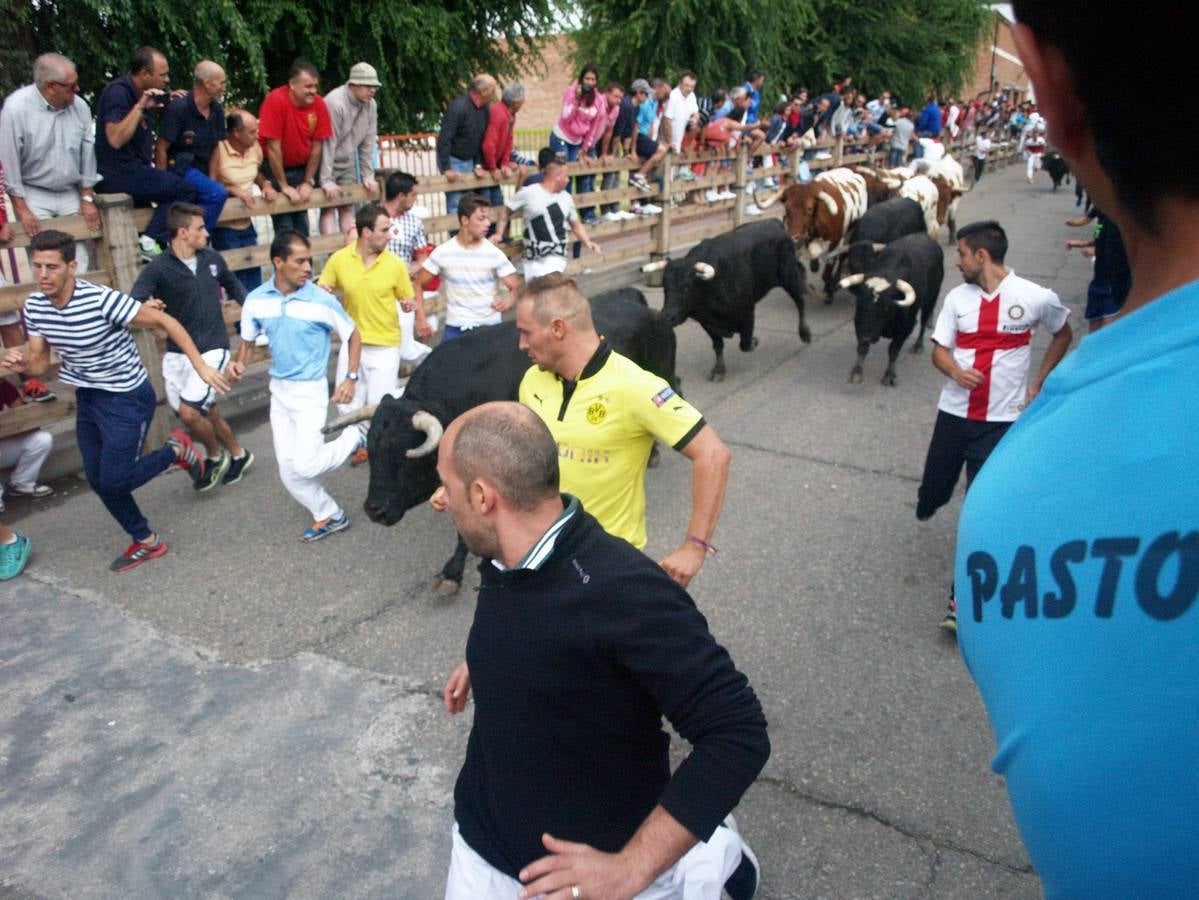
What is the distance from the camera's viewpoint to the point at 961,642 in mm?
872

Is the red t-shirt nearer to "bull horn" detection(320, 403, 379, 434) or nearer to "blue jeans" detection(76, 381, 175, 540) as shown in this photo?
"blue jeans" detection(76, 381, 175, 540)

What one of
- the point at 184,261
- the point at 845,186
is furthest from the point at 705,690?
the point at 845,186

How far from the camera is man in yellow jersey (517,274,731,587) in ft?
11.2

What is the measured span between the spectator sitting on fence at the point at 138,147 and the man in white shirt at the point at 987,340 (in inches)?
227

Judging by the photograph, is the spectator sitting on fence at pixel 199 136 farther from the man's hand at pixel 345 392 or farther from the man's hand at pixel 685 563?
the man's hand at pixel 685 563

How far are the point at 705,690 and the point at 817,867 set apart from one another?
1784 mm

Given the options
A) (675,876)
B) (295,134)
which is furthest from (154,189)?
(675,876)

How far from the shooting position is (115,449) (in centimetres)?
559

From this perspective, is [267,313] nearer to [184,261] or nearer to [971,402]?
[184,261]

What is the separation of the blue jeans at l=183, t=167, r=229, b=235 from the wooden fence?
0.51ft

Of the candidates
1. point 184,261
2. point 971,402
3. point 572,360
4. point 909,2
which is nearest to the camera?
point 572,360

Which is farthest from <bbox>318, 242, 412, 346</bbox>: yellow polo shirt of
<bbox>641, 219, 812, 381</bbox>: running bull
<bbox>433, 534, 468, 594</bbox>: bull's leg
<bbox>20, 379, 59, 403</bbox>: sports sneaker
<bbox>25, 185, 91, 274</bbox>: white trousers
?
<bbox>641, 219, 812, 381</bbox>: running bull

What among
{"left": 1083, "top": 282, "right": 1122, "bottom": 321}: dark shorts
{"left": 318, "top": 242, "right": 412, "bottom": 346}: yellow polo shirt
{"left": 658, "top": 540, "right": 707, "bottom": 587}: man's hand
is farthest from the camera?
{"left": 318, "top": 242, "right": 412, "bottom": 346}: yellow polo shirt

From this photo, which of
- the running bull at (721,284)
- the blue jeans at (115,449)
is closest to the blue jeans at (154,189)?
the blue jeans at (115,449)
